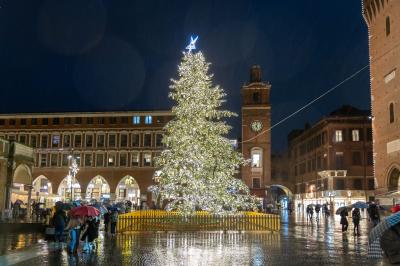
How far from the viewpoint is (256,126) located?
248 ft

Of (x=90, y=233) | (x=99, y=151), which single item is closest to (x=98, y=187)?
(x=99, y=151)

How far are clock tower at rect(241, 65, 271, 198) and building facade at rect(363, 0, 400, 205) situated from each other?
30.6m

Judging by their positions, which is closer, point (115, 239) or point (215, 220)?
point (115, 239)

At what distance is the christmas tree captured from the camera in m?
29.1

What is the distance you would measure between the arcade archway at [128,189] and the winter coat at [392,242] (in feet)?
247

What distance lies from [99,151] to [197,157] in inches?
2178

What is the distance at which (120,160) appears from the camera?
81.3m

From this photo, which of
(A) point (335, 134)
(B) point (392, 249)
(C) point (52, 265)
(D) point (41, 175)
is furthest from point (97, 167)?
(B) point (392, 249)

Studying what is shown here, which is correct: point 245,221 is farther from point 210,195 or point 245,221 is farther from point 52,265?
point 52,265

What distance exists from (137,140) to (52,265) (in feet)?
222

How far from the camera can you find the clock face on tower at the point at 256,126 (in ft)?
248

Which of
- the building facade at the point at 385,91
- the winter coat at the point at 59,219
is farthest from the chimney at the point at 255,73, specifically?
the winter coat at the point at 59,219

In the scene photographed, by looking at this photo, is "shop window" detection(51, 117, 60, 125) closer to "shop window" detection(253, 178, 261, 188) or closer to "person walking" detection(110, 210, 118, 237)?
"shop window" detection(253, 178, 261, 188)

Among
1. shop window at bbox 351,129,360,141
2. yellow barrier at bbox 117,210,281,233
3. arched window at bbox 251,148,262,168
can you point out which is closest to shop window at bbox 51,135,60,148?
arched window at bbox 251,148,262,168
